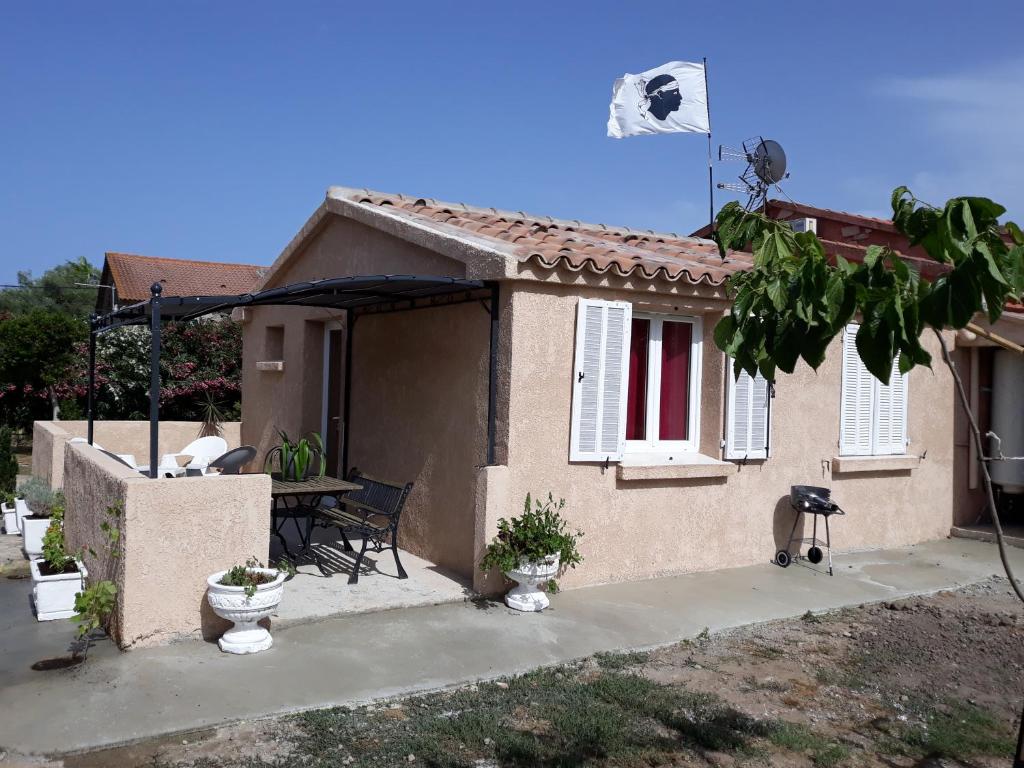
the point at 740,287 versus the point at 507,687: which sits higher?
the point at 740,287

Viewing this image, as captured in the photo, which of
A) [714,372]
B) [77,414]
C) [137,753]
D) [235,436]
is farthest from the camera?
[77,414]

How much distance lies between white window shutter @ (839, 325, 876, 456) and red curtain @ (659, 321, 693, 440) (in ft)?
6.66

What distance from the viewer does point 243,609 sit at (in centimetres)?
538

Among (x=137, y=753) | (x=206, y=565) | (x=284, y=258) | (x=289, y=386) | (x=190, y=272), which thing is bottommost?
(x=137, y=753)

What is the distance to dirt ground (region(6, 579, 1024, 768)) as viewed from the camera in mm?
4184

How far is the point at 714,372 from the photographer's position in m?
8.01

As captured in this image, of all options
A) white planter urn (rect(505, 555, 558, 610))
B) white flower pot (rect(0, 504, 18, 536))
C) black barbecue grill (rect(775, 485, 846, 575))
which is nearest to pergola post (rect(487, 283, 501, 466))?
white planter urn (rect(505, 555, 558, 610))

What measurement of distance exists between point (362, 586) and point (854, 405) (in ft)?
18.2

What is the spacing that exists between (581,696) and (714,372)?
3.90 metres

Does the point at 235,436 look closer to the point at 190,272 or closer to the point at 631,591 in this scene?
the point at 631,591

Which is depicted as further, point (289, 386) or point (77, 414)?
point (77, 414)

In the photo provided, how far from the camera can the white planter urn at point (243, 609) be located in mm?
5379

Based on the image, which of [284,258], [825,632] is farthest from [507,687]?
[284,258]

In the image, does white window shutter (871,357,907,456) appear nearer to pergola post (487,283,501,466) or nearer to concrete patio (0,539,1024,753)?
concrete patio (0,539,1024,753)
